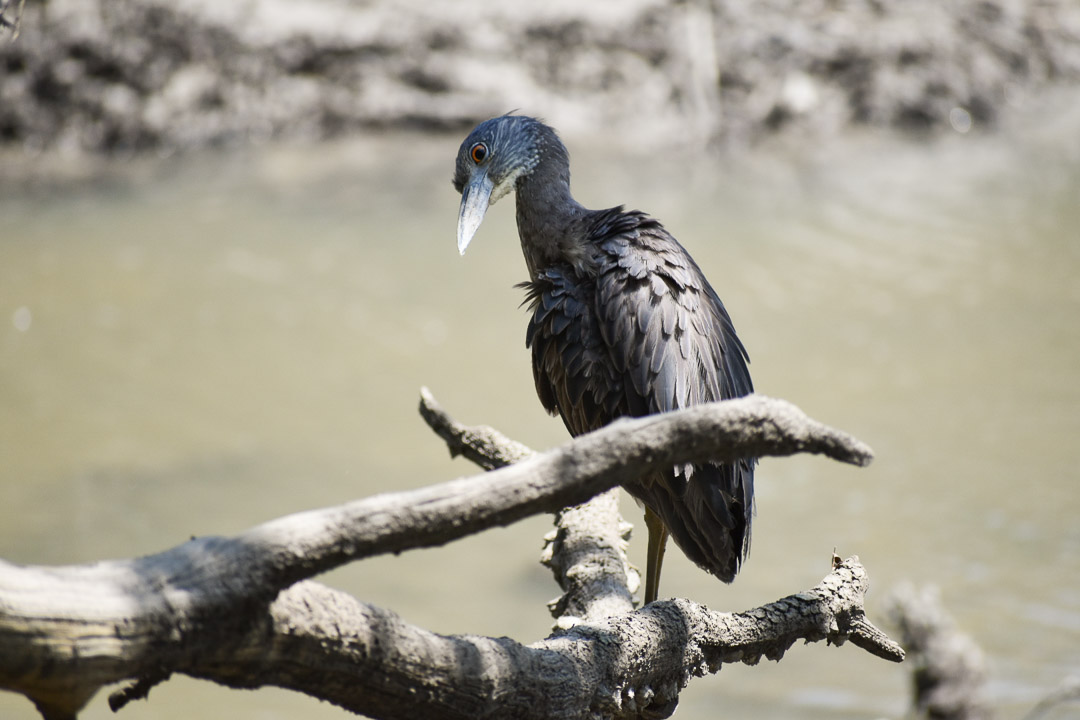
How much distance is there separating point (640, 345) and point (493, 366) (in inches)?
170

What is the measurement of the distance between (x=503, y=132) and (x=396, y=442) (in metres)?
3.21

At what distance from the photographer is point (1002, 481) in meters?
5.78

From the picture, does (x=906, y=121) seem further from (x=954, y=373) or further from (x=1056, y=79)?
(x=954, y=373)

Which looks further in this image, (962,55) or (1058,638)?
(962,55)

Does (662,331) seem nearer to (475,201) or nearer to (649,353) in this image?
(649,353)

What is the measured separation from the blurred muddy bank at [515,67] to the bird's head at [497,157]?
7684 mm

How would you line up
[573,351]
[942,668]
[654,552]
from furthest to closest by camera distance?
[654,552], [573,351], [942,668]

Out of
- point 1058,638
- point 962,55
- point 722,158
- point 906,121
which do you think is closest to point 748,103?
point 722,158

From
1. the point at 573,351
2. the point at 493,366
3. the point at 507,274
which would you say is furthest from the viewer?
the point at 507,274

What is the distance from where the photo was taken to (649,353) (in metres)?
2.79

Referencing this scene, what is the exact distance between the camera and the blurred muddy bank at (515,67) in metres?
10.0

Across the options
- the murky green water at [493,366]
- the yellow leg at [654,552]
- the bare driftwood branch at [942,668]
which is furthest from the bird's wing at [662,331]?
the murky green water at [493,366]

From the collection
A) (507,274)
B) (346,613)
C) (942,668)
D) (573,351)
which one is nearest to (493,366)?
(507,274)

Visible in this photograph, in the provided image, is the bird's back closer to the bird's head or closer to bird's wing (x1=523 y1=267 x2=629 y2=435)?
bird's wing (x1=523 y1=267 x2=629 y2=435)
